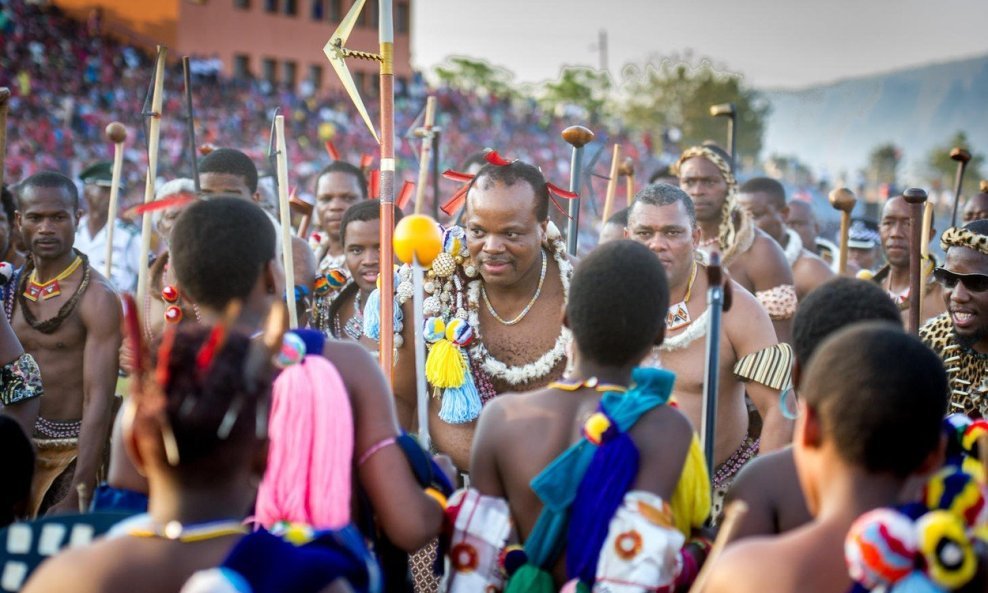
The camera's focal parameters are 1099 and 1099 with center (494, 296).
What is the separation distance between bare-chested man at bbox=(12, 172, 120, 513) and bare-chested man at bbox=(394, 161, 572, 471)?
1888mm

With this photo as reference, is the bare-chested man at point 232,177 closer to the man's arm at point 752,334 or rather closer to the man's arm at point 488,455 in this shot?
the man's arm at point 752,334

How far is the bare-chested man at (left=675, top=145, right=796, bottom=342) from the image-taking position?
23.6 feet

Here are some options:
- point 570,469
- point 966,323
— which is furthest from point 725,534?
point 966,323

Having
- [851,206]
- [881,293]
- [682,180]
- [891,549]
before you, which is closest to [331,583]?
[891,549]

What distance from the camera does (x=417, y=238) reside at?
153 inches

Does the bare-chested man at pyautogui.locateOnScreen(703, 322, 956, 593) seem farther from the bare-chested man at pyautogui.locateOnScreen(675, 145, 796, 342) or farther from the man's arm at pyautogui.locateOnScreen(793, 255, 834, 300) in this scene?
the man's arm at pyautogui.locateOnScreen(793, 255, 834, 300)

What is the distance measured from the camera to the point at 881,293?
338 cm

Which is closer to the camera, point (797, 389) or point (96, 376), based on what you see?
point (797, 389)

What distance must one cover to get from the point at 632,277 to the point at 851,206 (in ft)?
13.2

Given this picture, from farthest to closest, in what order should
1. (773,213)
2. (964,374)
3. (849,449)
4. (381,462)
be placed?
(773,213) → (964,374) → (381,462) → (849,449)

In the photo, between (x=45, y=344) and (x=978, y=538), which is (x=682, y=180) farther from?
(x=978, y=538)

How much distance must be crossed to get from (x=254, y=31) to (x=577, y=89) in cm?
2437

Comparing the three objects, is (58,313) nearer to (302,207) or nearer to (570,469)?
(302,207)

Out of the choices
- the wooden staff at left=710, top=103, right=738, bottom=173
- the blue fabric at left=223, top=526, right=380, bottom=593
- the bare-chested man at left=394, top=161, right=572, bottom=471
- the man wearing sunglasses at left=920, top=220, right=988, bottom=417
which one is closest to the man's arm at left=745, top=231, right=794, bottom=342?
the wooden staff at left=710, top=103, right=738, bottom=173
